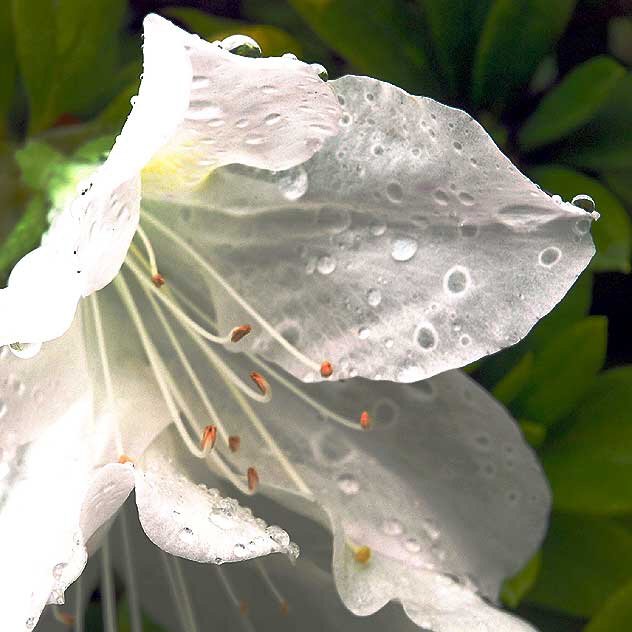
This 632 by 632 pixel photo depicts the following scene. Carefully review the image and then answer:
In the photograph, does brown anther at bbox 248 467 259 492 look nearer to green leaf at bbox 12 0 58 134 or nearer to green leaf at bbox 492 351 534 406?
green leaf at bbox 492 351 534 406

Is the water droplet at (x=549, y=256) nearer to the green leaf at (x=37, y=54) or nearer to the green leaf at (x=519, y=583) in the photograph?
the green leaf at (x=519, y=583)

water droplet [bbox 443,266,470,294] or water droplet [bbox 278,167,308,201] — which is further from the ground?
water droplet [bbox 278,167,308,201]

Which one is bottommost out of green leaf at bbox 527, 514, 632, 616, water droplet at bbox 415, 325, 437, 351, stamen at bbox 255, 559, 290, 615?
stamen at bbox 255, 559, 290, 615

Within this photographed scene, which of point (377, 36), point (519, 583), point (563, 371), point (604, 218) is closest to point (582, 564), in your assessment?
point (519, 583)

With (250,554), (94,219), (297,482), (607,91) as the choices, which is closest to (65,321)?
(94,219)

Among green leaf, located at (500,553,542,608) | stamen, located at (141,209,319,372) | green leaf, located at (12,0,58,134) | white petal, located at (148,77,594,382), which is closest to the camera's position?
white petal, located at (148,77,594,382)

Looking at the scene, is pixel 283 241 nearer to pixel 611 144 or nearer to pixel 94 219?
pixel 94 219

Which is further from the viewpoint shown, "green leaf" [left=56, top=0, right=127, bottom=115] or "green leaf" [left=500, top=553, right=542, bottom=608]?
"green leaf" [left=56, top=0, right=127, bottom=115]

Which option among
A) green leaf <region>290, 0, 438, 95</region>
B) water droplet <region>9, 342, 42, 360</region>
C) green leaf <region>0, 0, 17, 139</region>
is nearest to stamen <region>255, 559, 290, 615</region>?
water droplet <region>9, 342, 42, 360</region>

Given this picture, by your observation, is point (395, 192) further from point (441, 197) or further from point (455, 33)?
point (455, 33)
